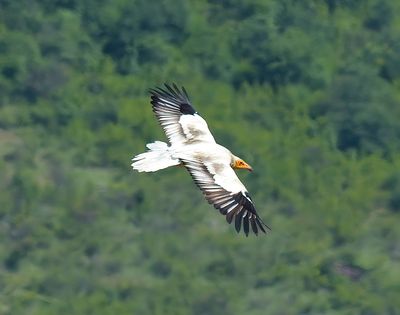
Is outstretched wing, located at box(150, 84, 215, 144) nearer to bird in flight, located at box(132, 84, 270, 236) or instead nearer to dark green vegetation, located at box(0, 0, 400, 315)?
bird in flight, located at box(132, 84, 270, 236)

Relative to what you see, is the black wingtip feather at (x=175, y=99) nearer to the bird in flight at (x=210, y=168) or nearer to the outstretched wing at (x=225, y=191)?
the bird in flight at (x=210, y=168)

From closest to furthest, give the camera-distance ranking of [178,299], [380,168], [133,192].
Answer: [178,299], [133,192], [380,168]

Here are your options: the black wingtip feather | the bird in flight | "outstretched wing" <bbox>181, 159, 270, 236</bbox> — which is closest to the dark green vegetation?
the black wingtip feather

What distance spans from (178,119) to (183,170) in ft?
81.6

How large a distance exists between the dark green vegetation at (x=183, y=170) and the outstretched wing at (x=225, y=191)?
68.7 feet

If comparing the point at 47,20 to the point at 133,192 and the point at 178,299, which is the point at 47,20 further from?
the point at 178,299

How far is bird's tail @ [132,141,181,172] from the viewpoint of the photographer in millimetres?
13414

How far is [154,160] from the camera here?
44.4 ft

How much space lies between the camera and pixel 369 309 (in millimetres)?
36625

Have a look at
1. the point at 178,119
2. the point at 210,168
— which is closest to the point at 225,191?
the point at 210,168

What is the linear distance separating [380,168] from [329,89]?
4350 millimetres

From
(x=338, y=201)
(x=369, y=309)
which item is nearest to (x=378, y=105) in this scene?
(x=338, y=201)

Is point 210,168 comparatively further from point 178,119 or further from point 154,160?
point 178,119

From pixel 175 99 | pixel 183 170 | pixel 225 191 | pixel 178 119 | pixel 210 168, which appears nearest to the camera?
pixel 225 191
